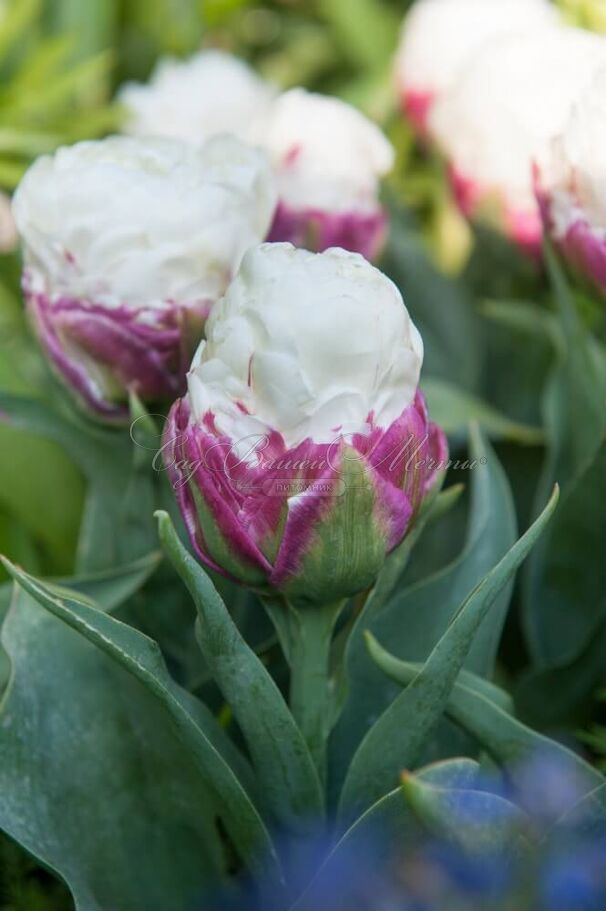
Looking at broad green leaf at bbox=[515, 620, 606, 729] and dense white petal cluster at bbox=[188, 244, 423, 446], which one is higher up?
dense white petal cluster at bbox=[188, 244, 423, 446]

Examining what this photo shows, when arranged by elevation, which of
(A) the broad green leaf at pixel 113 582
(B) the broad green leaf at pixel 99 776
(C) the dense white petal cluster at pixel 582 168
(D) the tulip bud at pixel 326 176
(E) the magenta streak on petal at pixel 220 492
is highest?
(C) the dense white petal cluster at pixel 582 168

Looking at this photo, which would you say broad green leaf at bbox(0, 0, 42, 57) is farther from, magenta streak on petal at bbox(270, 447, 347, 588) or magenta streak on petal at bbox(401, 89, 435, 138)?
magenta streak on petal at bbox(270, 447, 347, 588)

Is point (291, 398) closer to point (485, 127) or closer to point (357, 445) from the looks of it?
point (357, 445)

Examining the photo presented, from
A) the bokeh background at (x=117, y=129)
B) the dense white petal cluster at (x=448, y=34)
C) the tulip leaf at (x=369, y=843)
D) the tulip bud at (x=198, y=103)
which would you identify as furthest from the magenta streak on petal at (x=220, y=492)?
the dense white petal cluster at (x=448, y=34)

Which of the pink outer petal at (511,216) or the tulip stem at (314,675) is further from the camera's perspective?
the pink outer petal at (511,216)

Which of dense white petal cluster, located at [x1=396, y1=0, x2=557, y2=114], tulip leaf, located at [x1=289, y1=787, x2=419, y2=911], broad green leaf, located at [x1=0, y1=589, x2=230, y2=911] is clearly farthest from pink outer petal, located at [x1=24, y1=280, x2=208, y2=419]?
dense white petal cluster, located at [x1=396, y1=0, x2=557, y2=114]

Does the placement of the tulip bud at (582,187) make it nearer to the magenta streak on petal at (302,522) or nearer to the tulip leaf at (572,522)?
the tulip leaf at (572,522)

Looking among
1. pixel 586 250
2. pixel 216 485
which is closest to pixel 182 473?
pixel 216 485

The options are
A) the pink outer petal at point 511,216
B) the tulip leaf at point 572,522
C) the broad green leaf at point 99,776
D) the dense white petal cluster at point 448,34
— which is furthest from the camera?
the dense white petal cluster at point 448,34
